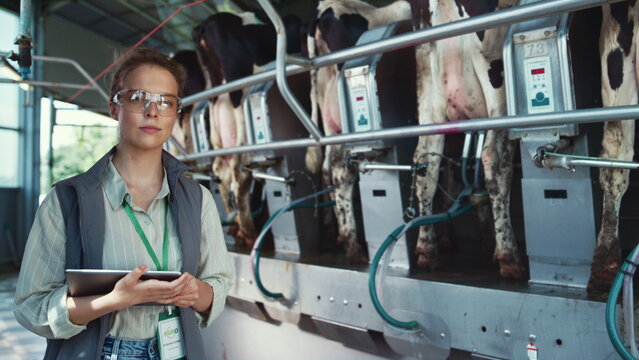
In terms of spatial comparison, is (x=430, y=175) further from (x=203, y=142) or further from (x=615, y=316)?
(x=203, y=142)

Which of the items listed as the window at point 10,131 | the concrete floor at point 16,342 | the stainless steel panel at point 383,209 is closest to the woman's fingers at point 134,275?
the stainless steel panel at point 383,209

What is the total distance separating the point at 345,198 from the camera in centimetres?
317

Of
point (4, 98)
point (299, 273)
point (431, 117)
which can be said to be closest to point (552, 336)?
point (431, 117)

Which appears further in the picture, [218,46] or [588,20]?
[218,46]

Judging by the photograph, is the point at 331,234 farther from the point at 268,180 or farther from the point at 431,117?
the point at 431,117

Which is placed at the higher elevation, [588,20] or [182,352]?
[588,20]

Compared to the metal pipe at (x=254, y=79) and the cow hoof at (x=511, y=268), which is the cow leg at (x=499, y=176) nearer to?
the cow hoof at (x=511, y=268)

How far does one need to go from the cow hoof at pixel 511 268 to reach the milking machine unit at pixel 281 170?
1.45 m

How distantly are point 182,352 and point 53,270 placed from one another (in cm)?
32

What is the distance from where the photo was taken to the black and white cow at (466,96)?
2385 mm

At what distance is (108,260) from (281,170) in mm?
2461

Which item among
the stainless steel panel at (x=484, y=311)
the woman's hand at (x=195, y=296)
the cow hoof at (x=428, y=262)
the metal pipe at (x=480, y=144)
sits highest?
the metal pipe at (x=480, y=144)

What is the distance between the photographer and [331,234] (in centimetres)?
394

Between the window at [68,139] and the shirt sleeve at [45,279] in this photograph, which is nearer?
the shirt sleeve at [45,279]
